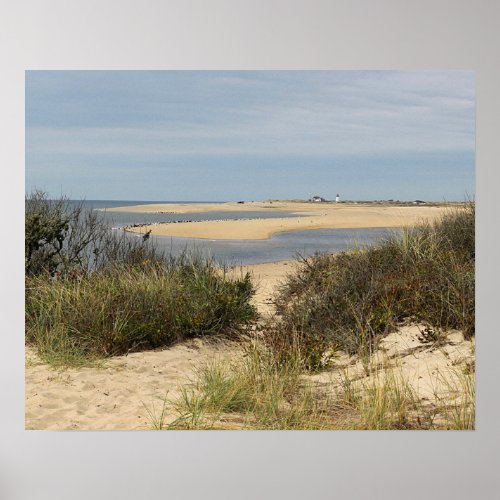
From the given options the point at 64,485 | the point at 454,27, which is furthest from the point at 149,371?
the point at 454,27

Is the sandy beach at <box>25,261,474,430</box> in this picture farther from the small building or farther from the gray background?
the small building

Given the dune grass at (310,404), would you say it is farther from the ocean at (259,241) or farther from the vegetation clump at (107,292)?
the ocean at (259,241)

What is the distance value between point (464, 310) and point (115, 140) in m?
2.26

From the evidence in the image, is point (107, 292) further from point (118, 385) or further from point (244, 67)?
point (244, 67)

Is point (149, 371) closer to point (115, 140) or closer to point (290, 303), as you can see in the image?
point (290, 303)

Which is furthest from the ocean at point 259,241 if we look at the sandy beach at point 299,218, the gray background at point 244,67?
the gray background at point 244,67

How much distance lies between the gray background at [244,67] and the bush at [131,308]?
161 millimetres

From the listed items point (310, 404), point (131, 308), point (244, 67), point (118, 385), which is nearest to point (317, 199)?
point (244, 67)

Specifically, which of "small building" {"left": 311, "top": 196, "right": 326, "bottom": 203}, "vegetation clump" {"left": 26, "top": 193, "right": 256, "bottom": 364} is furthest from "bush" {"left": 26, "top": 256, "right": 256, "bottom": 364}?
"small building" {"left": 311, "top": 196, "right": 326, "bottom": 203}

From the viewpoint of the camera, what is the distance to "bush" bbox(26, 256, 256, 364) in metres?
5.76

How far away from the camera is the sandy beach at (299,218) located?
5742 millimetres

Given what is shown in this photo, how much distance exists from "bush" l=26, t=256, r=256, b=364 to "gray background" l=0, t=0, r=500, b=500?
0.16 meters

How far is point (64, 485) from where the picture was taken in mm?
5715

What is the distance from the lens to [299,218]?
5.75 meters
